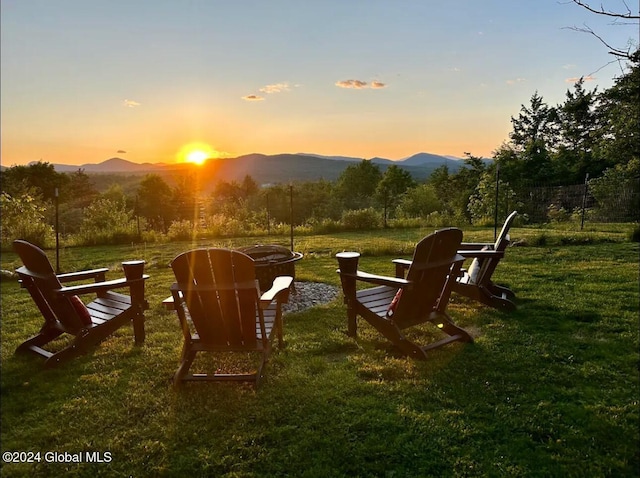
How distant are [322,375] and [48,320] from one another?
216cm

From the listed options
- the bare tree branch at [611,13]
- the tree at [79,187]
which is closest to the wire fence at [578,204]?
the bare tree branch at [611,13]

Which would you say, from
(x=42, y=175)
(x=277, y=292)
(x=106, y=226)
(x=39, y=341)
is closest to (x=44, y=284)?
(x=39, y=341)

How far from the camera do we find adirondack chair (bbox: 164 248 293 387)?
2633 mm

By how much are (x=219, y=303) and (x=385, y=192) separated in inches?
480

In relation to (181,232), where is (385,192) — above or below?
above

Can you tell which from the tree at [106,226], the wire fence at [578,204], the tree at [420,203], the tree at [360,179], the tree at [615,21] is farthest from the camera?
the tree at [360,179]

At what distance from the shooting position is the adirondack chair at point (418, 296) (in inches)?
121

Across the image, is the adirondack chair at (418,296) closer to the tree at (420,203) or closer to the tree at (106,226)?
the tree at (106,226)

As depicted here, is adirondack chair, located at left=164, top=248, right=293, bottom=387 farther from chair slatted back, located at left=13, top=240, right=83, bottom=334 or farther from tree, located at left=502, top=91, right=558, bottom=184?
tree, located at left=502, top=91, right=558, bottom=184

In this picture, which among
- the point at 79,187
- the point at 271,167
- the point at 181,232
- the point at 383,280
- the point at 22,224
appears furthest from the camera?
the point at 271,167

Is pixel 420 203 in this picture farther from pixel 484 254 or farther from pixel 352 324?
pixel 352 324

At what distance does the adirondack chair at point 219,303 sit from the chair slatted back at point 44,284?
845 millimetres

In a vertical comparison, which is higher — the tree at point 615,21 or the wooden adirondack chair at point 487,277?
the tree at point 615,21

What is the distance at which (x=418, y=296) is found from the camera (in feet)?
10.5
